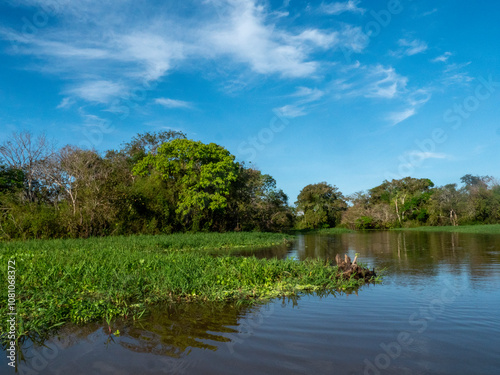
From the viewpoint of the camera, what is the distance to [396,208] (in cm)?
6369

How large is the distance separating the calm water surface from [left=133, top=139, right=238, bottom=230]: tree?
80.7ft

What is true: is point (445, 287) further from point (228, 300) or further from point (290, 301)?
point (228, 300)

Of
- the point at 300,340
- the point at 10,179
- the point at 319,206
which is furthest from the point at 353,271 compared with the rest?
the point at 319,206

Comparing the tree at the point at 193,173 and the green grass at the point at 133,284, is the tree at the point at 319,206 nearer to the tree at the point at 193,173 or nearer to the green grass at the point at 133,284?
the tree at the point at 193,173

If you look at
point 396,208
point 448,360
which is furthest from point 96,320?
point 396,208

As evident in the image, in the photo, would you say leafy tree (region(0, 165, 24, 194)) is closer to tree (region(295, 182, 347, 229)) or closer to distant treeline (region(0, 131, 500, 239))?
distant treeline (region(0, 131, 500, 239))

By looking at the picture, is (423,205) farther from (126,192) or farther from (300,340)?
(300,340)

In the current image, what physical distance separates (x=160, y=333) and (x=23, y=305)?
2.70 meters

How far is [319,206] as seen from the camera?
221 ft

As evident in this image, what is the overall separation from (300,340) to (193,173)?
28464mm

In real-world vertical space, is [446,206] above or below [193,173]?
below

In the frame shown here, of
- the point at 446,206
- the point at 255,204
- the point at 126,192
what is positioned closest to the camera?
the point at 126,192

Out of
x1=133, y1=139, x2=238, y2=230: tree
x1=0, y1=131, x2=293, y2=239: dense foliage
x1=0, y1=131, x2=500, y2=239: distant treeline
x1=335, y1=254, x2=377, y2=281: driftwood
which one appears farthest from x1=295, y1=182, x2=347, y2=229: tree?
x1=335, y1=254, x2=377, y2=281: driftwood

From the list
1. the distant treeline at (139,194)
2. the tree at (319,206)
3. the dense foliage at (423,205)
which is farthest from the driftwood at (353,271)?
the tree at (319,206)
